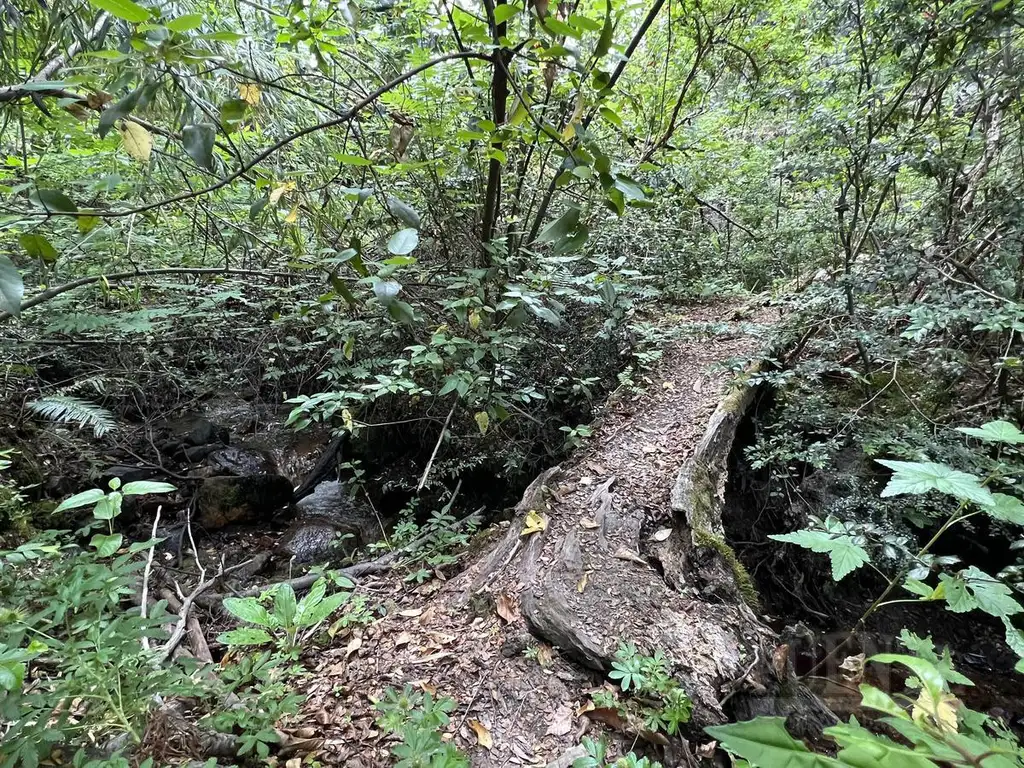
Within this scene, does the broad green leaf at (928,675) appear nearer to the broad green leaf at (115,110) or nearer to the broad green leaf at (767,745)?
the broad green leaf at (767,745)

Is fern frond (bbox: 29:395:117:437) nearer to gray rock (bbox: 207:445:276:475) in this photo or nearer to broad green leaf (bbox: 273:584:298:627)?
gray rock (bbox: 207:445:276:475)

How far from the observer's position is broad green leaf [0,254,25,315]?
3.24ft

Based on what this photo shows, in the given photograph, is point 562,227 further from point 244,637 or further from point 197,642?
point 197,642

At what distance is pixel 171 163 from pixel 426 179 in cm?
164

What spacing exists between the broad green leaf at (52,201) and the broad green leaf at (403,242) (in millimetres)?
893

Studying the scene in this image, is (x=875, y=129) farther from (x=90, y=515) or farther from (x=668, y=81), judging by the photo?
(x=90, y=515)

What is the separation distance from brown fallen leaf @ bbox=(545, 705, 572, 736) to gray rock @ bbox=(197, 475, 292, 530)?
4541 millimetres

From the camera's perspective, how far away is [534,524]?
3023 millimetres

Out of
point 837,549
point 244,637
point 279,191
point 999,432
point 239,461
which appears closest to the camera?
point 999,432

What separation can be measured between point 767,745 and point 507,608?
1.86 m

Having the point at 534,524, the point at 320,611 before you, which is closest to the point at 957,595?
the point at 534,524

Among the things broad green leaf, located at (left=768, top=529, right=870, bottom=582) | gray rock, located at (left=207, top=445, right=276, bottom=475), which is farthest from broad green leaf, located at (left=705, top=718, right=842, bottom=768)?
gray rock, located at (left=207, top=445, right=276, bottom=475)

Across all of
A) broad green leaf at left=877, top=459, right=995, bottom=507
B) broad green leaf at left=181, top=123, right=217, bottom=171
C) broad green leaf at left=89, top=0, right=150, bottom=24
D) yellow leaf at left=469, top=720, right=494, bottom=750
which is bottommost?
yellow leaf at left=469, top=720, right=494, bottom=750

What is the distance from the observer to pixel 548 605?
2439 mm
